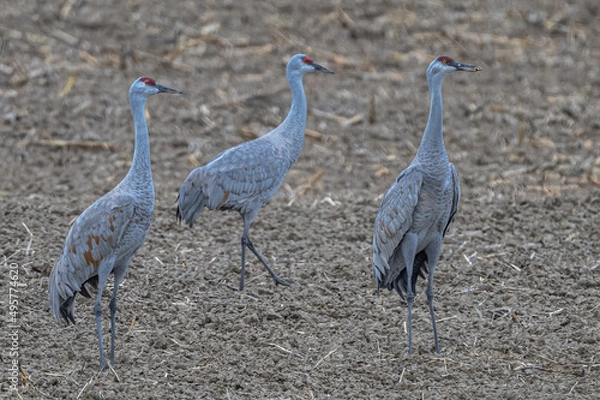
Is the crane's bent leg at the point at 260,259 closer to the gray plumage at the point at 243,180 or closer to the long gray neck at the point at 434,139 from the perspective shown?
the gray plumage at the point at 243,180

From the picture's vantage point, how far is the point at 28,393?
17.9 feet

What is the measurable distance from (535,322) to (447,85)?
627cm

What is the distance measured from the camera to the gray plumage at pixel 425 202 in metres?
5.91

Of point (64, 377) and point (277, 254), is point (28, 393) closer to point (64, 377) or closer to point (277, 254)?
point (64, 377)

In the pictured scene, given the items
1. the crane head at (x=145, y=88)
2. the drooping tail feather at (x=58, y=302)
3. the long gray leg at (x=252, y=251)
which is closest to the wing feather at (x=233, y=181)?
the long gray leg at (x=252, y=251)

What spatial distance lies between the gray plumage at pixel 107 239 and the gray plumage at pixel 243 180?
52.3 inches

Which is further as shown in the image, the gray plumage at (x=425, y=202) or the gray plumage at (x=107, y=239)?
the gray plumage at (x=425, y=202)

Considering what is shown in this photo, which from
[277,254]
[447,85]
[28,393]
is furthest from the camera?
[447,85]

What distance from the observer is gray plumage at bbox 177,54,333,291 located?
23.7 ft

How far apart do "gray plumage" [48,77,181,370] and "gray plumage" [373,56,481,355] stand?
5.12ft

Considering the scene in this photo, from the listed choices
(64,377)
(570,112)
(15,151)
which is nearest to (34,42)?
(15,151)

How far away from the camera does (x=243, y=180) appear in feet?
23.8

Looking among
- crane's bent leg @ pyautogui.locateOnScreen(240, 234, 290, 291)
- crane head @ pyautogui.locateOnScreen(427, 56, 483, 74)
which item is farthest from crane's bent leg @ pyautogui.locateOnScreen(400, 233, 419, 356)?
crane's bent leg @ pyautogui.locateOnScreen(240, 234, 290, 291)

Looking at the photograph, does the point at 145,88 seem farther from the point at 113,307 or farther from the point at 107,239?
the point at 113,307
